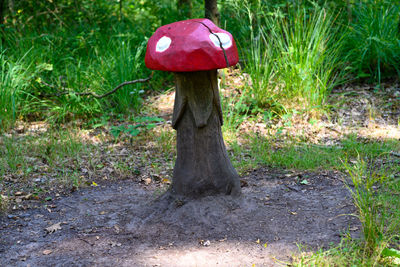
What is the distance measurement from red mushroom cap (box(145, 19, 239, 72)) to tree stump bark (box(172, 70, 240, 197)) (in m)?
0.22

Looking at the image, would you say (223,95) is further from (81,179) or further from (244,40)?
(81,179)

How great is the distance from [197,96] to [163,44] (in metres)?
0.42

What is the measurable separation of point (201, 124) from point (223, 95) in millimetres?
2366

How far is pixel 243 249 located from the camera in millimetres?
2633

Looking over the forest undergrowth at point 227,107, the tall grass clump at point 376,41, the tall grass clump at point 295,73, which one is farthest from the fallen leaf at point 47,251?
the tall grass clump at point 376,41

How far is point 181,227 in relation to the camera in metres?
2.91

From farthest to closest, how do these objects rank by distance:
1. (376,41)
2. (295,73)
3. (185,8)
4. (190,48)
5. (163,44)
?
(185,8), (376,41), (295,73), (163,44), (190,48)

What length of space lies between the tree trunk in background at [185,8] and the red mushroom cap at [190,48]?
3.89 metres

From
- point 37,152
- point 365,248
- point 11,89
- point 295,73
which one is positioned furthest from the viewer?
point 11,89

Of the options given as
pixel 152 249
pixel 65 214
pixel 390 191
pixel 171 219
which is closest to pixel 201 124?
pixel 171 219

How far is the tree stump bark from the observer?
290 cm

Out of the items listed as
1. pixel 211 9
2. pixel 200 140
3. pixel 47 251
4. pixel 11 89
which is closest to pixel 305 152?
pixel 200 140

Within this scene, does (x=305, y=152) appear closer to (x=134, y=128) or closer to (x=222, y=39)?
(x=134, y=128)

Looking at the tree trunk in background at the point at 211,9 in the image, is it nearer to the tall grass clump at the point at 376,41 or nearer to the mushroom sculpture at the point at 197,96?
the tall grass clump at the point at 376,41
